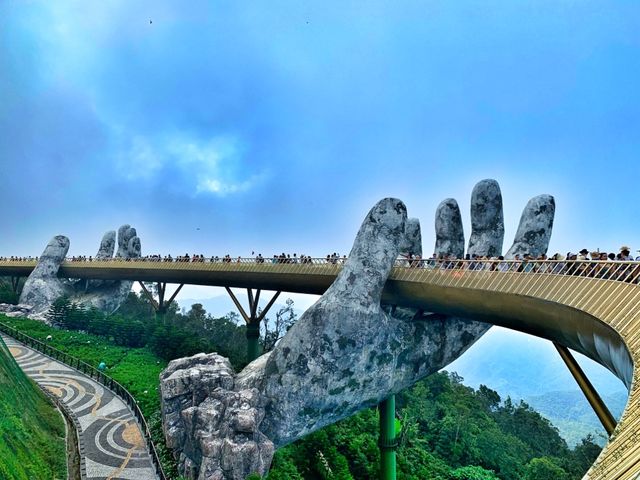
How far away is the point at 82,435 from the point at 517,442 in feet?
158

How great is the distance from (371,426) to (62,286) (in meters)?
39.2

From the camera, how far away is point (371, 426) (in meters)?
35.6

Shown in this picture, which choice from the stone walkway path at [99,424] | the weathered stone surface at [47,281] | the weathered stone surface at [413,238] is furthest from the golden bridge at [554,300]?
the weathered stone surface at [47,281]

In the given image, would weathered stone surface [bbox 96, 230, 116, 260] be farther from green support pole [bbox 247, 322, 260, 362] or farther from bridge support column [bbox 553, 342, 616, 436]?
bridge support column [bbox 553, 342, 616, 436]

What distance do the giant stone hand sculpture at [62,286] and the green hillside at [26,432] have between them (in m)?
29.6

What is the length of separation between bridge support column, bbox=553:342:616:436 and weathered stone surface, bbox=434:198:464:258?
1231cm

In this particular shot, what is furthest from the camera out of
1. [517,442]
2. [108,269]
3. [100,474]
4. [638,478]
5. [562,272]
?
[517,442]

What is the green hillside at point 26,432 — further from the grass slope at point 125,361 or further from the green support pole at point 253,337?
the green support pole at point 253,337

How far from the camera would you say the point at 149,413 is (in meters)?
23.5

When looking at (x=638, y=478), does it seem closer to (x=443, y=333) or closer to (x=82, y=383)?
(x=443, y=333)

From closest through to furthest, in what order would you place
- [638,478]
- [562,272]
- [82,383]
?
1. [638,478]
2. [562,272]
3. [82,383]

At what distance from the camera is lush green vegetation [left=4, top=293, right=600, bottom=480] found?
25.3 meters

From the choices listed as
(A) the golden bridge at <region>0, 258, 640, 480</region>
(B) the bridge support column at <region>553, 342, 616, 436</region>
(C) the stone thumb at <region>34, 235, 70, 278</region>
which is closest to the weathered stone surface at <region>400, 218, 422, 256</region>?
(A) the golden bridge at <region>0, 258, 640, 480</region>

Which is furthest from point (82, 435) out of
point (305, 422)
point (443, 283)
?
point (443, 283)
